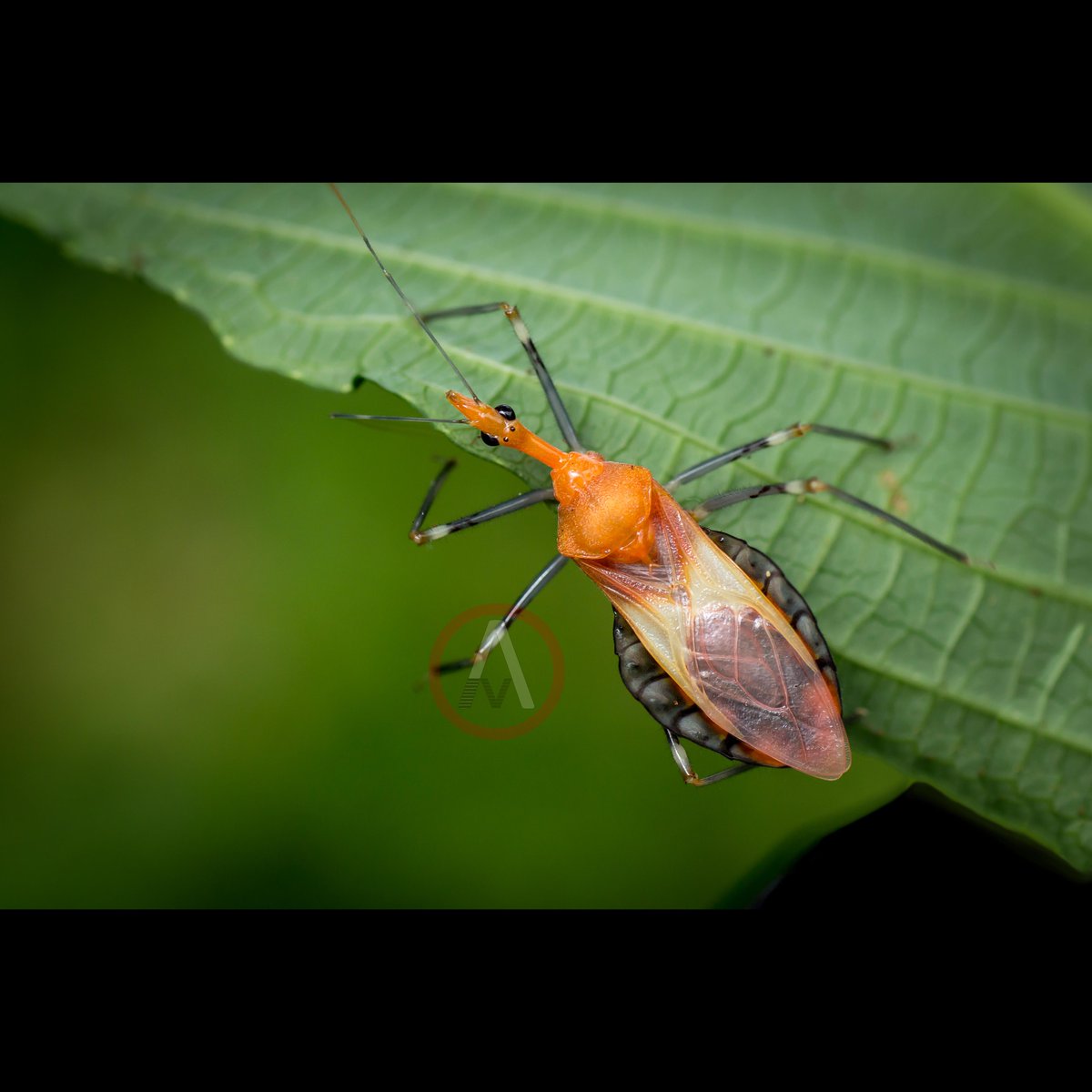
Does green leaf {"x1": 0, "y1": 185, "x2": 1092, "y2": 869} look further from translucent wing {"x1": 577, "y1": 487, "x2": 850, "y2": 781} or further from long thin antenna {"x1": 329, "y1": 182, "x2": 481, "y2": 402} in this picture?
translucent wing {"x1": 577, "y1": 487, "x2": 850, "y2": 781}

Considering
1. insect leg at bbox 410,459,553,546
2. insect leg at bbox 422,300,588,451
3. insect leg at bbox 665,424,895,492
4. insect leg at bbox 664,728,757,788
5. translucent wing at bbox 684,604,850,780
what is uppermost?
insect leg at bbox 422,300,588,451

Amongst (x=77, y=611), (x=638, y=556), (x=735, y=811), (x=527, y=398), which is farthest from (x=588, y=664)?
(x=77, y=611)

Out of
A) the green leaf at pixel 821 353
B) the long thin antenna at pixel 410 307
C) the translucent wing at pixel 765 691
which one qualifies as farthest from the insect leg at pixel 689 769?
the long thin antenna at pixel 410 307

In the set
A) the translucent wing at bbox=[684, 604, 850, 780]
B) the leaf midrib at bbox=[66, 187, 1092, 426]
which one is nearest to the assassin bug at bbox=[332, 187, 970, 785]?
the translucent wing at bbox=[684, 604, 850, 780]

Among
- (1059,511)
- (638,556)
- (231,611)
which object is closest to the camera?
(1059,511)

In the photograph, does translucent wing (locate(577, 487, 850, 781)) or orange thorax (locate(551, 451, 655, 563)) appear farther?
orange thorax (locate(551, 451, 655, 563))

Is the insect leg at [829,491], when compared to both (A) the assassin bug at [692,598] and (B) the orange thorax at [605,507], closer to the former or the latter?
(A) the assassin bug at [692,598]

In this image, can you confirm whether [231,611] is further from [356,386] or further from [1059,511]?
[1059,511]
